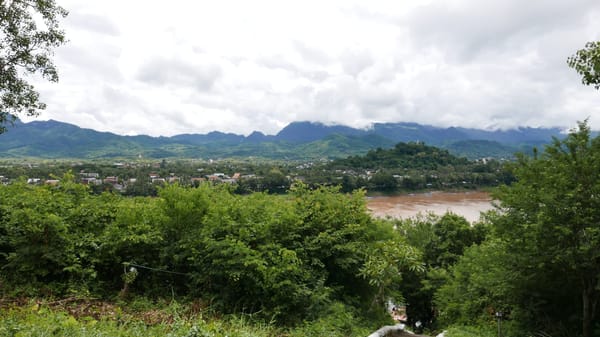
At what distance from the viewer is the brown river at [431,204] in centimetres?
4261

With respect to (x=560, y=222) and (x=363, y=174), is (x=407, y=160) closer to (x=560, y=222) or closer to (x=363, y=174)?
(x=363, y=174)

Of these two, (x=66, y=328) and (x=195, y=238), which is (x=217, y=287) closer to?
(x=195, y=238)

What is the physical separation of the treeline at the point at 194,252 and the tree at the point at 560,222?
2310mm

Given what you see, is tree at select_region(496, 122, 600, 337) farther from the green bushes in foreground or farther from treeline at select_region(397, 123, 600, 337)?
the green bushes in foreground

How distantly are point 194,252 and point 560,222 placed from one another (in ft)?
23.0

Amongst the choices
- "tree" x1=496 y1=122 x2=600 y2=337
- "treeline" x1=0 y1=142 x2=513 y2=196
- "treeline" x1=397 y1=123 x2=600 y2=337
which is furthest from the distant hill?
"tree" x1=496 y1=122 x2=600 y2=337

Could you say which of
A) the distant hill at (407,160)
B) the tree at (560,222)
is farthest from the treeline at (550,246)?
A: the distant hill at (407,160)

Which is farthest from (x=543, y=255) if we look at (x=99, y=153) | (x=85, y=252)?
(x=99, y=153)

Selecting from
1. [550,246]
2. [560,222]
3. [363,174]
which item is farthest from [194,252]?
[363,174]

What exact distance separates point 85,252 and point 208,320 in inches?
105

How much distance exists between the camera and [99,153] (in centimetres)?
17850

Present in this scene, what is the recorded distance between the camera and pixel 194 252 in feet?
22.3

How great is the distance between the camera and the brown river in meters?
42.6

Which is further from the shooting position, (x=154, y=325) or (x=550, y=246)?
(x=550, y=246)
